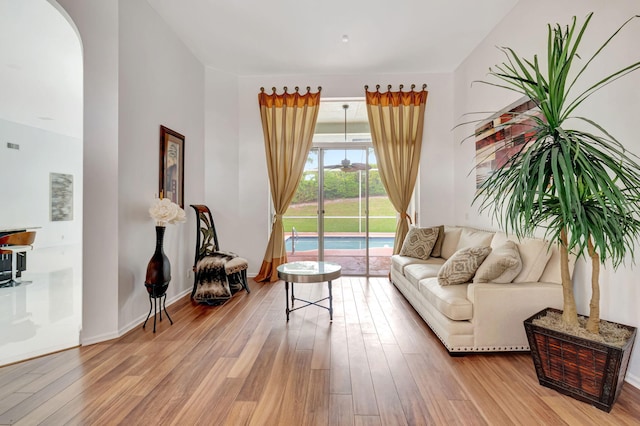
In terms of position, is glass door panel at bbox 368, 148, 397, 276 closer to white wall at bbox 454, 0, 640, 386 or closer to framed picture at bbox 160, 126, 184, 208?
white wall at bbox 454, 0, 640, 386

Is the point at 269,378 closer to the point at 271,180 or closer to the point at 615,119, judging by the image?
the point at 615,119

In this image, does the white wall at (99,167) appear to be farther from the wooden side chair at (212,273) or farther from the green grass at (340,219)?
the green grass at (340,219)

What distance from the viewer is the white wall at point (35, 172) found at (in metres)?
6.62

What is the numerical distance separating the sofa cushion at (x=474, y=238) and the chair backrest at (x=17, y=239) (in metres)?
6.66

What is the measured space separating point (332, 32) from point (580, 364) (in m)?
3.91

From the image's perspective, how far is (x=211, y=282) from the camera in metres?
3.77

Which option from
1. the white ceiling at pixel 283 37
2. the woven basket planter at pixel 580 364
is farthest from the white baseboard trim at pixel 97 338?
the woven basket planter at pixel 580 364

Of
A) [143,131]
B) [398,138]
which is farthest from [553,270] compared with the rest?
[143,131]

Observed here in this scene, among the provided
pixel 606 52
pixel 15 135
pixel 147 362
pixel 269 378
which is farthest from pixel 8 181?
pixel 606 52

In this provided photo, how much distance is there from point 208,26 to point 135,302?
10.4 ft

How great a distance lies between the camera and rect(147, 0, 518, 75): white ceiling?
10.9 ft

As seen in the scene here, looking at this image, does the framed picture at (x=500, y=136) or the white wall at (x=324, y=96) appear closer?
the framed picture at (x=500, y=136)

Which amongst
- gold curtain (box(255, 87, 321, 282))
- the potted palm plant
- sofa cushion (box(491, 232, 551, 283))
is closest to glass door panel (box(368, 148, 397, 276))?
gold curtain (box(255, 87, 321, 282))

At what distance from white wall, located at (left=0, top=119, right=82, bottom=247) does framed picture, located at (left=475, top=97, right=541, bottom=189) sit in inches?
354
